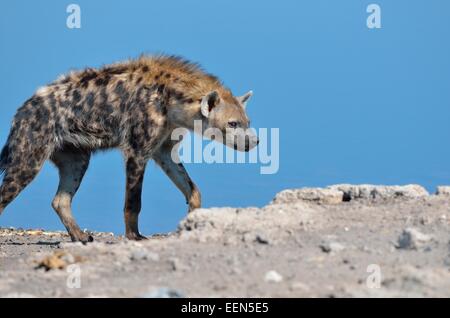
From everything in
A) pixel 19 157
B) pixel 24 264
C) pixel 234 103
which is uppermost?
pixel 234 103

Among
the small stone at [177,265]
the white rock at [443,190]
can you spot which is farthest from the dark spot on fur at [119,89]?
the small stone at [177,265]

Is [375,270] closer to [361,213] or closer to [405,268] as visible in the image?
[405,268]

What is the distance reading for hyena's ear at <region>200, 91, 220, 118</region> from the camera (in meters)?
12.1

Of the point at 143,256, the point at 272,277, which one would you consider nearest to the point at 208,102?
the point at 143,256

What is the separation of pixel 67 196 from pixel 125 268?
20.0ft

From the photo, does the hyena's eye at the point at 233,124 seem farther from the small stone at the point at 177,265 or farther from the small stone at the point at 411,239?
the small stone at the point at 177,265

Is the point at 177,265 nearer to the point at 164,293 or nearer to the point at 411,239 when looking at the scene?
the point at 164,293

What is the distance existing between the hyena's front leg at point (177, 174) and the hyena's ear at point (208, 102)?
0.97 metres

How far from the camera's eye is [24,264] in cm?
864

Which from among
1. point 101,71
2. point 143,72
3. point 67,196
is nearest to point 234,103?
point 143,72

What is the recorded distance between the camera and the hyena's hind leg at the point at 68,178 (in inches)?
522

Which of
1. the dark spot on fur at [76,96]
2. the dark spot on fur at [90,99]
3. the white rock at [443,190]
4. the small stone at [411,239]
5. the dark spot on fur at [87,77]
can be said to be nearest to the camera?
the small stone at [411,239]

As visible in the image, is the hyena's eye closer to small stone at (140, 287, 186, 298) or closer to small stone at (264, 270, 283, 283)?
small stone at (264, 270, 283, 283)

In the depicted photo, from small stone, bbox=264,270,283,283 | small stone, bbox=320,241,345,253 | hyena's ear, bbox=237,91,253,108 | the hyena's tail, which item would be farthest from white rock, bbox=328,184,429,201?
the hyena's tail
